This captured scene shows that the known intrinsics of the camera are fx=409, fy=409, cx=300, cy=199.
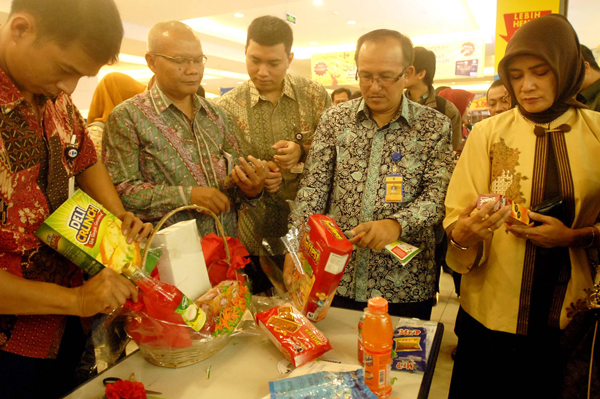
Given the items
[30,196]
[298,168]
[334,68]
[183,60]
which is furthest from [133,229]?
[334,68]

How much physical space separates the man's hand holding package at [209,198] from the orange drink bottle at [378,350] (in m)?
0.84

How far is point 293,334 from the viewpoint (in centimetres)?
123

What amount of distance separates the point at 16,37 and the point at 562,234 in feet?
5.61

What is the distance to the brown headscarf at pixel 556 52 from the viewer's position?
1.45 metres

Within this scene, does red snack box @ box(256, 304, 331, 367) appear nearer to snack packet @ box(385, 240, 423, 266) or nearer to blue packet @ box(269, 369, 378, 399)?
blue packet @ box(269, 369, 378, 399)

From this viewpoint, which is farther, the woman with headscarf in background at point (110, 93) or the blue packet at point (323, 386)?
the woman with headscarf in background at point (110, 93)

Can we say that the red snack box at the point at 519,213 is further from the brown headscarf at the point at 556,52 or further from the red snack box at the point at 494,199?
the brown headscarf at the point at 556,52

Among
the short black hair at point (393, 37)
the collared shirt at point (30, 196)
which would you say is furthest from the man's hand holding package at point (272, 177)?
the collared shirt at point (30, 196)

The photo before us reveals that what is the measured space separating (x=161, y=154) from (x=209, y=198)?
29cm

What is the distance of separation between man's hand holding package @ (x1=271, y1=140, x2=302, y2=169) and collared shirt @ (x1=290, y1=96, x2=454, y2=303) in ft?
0.42

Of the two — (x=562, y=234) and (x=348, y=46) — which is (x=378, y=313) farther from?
(x=348, y=46)

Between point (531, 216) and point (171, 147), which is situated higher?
point (171, 147)

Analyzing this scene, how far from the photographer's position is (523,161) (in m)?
1.50

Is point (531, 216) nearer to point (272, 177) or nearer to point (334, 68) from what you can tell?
point (272, 177)
